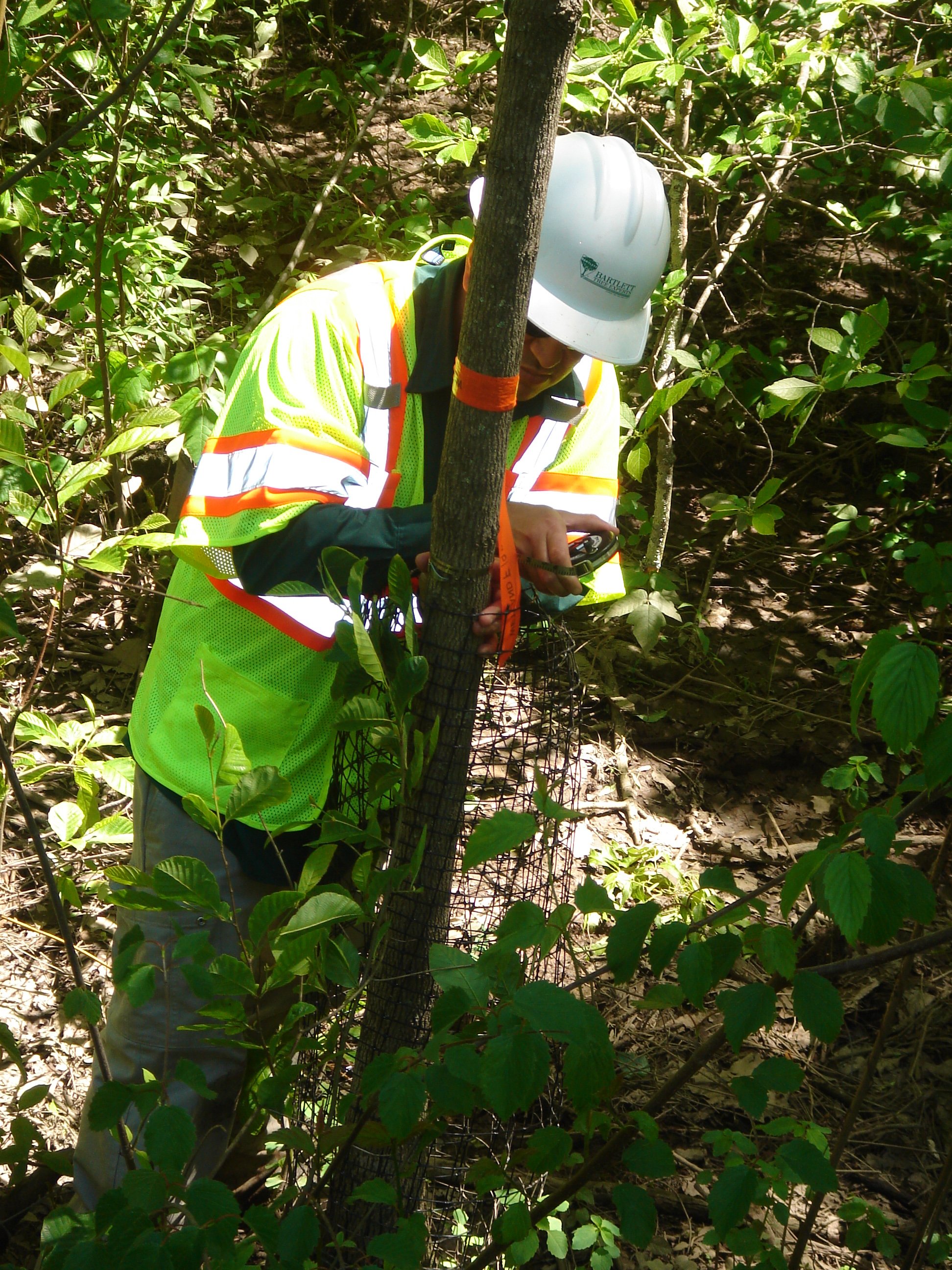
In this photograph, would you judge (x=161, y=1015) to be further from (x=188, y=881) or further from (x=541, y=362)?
(x=541, y=362)

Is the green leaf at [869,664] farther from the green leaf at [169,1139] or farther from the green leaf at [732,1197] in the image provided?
the green leaf at [169,1139]

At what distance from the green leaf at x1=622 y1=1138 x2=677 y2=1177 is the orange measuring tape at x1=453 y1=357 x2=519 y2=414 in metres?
0.92

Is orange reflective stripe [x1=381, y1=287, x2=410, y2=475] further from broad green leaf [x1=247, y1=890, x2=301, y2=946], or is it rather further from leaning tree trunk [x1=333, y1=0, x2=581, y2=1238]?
broad green leaf [x1=247, y1=890, x2=301, y2=946]

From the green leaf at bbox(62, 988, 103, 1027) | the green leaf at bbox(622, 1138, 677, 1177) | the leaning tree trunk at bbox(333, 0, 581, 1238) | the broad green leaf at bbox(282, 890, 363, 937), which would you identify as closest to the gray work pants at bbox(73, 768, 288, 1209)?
the leaning tree trunk at bbox(333, 0, 581, 1238)

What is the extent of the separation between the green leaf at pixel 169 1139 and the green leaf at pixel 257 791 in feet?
1.04

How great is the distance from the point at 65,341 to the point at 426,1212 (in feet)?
10.1

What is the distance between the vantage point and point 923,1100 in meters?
2.45

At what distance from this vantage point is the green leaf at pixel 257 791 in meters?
1.19

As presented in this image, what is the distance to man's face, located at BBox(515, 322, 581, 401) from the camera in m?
1.86

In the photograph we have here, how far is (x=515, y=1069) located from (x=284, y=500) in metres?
0.88

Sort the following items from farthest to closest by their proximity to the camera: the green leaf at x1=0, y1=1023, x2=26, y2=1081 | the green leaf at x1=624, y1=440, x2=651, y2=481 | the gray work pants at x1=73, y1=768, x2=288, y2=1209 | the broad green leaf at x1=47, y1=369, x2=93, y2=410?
the green leaf at x1=624, y1=440, x2=651, y2=481
the broad green leaf at x1=47, y1=369, x2=93, y2=410
the gray work pants at x1=73, y1=768, x2=288, y2=1209
the green leaf at x1=0, y1=1023, x2=26, y2=1081

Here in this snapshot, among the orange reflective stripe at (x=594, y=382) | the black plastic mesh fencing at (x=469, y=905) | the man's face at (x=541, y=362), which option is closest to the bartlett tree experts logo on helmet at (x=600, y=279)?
the man's face at (x=541, y=362)

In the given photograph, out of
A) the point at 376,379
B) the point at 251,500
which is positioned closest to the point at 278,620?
the point at 251,500

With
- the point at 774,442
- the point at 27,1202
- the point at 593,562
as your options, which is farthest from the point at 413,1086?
the point at 774,442
